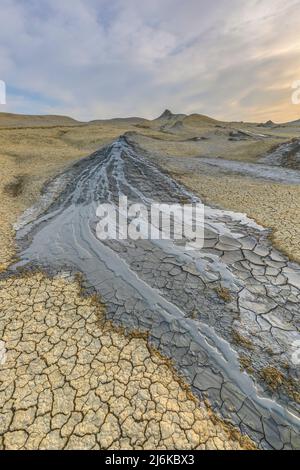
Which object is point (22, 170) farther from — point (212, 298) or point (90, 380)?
point (90, 380)

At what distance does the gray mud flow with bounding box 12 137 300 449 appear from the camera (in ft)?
7.93

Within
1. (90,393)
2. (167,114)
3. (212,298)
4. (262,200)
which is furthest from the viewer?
(167,114)

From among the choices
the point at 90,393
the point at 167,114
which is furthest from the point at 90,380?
the point at 167,114

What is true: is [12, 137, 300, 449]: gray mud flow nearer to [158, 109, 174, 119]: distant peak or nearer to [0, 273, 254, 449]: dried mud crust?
[0, 273, 254, 449]: dried mud crust

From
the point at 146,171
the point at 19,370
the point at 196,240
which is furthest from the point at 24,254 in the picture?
the point at 146,171

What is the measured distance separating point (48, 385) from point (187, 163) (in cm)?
1050

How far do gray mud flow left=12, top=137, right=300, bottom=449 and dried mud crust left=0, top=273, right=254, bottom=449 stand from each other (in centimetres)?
22

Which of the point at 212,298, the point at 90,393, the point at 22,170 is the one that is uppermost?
the point at 22,170

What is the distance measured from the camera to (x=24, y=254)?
4.96 meters

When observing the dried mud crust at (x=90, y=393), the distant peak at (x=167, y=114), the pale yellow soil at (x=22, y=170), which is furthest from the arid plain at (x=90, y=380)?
the distant peak at (x=167, y=114)

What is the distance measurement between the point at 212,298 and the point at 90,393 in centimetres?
202

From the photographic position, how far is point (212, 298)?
3592 mm

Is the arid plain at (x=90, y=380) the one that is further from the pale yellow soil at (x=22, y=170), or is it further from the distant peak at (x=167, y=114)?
the distant peak at (x=167, y=114)

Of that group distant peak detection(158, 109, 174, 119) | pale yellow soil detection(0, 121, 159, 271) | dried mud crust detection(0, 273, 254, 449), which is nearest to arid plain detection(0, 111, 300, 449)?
dried mud crust detection(0, 273, 254, 449)
